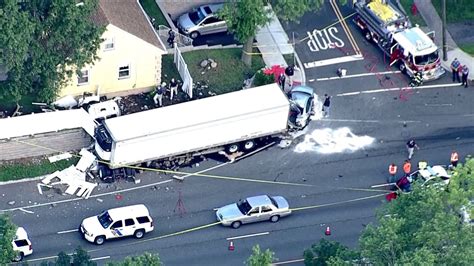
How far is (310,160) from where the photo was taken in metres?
75.4

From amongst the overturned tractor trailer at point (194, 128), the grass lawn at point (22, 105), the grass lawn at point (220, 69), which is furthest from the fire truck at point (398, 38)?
the grass lawn at point (22, 105)

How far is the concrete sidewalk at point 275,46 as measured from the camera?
3187 inches

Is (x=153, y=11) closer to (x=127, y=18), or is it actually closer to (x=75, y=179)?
(x=127, y=18)

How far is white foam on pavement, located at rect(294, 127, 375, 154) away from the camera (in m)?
76.1

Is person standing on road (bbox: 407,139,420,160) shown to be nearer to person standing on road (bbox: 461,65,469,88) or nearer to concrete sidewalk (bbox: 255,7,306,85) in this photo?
person standing on road (bbox: 461,65,469,88)

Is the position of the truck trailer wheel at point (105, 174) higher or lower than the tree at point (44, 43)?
lower

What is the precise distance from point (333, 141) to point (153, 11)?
1449 cm

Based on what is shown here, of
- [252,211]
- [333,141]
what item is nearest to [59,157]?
[252,211]

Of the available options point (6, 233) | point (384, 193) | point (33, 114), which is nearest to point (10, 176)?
point (33, 114)

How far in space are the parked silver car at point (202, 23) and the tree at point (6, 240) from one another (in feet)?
81.8

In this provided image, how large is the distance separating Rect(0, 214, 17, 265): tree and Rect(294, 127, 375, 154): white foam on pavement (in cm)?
1998

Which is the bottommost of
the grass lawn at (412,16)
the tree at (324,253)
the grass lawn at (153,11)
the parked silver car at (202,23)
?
the tree at (324,253)

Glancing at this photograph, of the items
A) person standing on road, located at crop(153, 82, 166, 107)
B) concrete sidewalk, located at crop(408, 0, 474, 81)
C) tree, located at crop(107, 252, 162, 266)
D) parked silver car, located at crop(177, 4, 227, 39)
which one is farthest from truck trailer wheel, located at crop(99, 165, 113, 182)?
concrete sidewalk, located at crop(408, 0, 474, 81)

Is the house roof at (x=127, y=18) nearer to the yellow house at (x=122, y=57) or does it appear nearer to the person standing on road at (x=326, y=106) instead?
the yellow house at (x=122, y=57)
